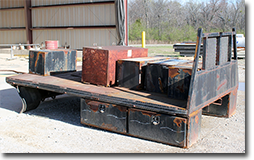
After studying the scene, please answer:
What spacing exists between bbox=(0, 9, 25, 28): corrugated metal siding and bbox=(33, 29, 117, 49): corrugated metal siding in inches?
64.0

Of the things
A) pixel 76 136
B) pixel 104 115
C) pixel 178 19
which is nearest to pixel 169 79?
pixel 104 115

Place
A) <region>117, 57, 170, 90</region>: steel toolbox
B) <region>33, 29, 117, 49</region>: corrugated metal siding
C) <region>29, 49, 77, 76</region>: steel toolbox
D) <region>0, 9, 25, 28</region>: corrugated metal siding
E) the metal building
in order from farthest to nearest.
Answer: <region>0, 9, 25, 28</region>: corrugated metal siding, <region>33, 29, 117, 49</region>: corrugated metal siding, the metal building, <region>29, 49, 77, 76</region>: steel toolbox, <region>117, 57, 170, 90</region>: steel toolbox

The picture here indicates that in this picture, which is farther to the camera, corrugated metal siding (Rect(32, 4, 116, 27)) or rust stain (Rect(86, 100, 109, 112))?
corrugated metal siding (Rect(32, 4, 116, 27))

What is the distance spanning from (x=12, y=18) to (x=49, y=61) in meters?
18.3

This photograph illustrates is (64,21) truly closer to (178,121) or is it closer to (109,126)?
(109,126)

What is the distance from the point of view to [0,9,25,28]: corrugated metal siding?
21.9m

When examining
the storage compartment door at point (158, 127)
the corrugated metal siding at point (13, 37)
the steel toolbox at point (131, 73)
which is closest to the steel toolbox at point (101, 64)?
the steel toolbox at point (131, 73)

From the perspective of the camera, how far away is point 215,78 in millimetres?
4406

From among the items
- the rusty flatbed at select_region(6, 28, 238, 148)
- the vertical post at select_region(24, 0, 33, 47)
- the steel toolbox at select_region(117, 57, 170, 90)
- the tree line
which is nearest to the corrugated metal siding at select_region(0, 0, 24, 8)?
the vertical post at select_region(24, 0, 33, 47)

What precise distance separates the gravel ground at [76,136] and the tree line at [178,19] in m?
29.0

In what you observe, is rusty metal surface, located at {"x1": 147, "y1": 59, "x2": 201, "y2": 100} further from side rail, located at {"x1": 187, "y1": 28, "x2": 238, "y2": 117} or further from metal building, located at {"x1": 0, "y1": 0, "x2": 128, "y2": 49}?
metal building, located at {"x1": 0, "y1": 0, "x2": 128, "y2": 49}

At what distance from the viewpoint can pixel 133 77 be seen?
16.0ft
